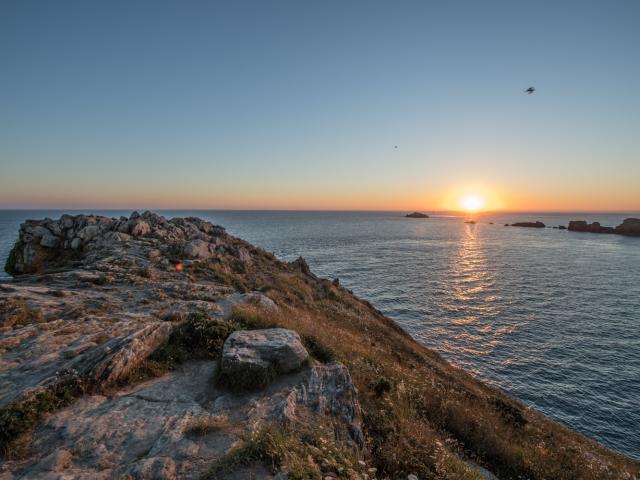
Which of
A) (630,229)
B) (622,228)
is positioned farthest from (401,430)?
(622,228)

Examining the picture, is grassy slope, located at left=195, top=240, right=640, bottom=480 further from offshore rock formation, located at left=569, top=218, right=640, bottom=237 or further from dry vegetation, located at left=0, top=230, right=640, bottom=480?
offshore rock formation, located at left=569, top=218, right=640, bottom=237

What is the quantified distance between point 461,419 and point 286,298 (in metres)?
15.6

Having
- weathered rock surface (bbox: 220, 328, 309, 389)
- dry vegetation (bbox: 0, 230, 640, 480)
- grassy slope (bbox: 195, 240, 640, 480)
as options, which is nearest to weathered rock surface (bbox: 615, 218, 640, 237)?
grassy slope (bbox: 195, 240, 640, 480)

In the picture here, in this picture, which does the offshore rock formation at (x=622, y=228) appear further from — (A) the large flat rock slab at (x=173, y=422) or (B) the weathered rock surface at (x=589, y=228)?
(A) the large flat rock slab at (x=173, y=422)

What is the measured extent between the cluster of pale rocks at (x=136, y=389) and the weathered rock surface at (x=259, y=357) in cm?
3

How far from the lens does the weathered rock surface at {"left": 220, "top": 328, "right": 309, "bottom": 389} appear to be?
29.6 ft

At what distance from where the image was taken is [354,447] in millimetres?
7457

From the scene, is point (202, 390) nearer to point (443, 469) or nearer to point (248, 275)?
point (443, 469)

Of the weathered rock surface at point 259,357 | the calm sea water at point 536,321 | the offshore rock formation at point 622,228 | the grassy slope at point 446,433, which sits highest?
the offshore rock formation at point 622,228

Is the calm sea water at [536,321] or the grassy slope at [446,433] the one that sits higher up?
the grassy slope at [446,433]

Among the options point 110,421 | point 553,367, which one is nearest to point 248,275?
point 110,421

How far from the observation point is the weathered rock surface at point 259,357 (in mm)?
9008

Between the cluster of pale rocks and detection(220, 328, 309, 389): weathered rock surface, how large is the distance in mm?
34

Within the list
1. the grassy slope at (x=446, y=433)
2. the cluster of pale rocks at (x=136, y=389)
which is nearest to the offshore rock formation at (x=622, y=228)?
the grassy slope at (x=446, y=433)
